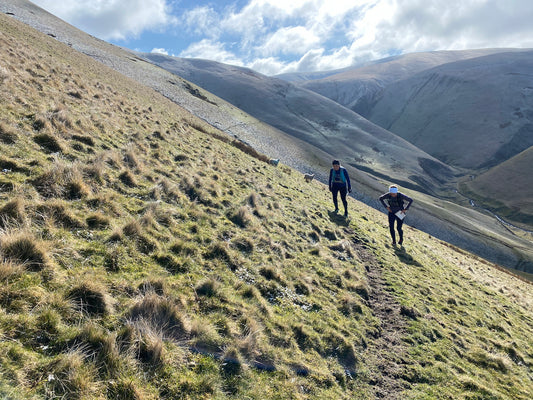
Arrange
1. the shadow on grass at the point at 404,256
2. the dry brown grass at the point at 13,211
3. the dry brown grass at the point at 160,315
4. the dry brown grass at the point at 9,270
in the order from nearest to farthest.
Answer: the dry brown grass at the point at 9,270 < the dry brown grass at the point at 160,315 < the dry brown grass at the point at 13,211 < the shadow on grass at the point at 404,256

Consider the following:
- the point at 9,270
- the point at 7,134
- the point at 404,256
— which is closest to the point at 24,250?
the point at 9,270

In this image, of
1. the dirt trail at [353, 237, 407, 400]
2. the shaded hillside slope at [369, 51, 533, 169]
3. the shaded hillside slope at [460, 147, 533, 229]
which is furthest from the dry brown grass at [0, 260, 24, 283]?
the shaded hillside slope at [369, 51, 533, 169]

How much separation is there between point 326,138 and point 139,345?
113534mm

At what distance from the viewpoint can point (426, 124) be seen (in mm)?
199750

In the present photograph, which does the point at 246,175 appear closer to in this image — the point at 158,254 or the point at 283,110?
the point at 158,254

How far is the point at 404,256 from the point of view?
16.6 metres

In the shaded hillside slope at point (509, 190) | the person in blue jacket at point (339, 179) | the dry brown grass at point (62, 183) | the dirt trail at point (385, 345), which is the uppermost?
the shaded hillside slope at point (509, 190)

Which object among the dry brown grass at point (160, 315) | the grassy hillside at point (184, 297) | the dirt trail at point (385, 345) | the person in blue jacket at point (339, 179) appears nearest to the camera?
the grassy hillside at point (184, 297)

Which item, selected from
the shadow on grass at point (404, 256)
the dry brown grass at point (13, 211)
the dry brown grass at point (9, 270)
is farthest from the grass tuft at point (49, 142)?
the shadow on grass at point (404, 256)

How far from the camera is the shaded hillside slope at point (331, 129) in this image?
4112 inches

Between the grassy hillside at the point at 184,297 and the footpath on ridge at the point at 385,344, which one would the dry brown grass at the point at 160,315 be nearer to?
the grassy hillside at the point at 184,297

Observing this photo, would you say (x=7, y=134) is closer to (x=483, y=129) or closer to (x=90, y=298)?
(x=90, y=298)

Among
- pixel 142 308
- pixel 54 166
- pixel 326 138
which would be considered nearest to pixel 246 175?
pixel 54 166

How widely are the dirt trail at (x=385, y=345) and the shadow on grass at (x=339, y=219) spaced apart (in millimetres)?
6062
